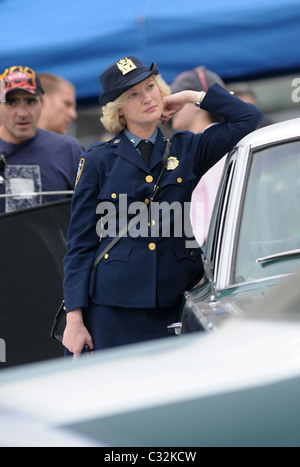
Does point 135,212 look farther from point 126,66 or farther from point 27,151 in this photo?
point 27,151

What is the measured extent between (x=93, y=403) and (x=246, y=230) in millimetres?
1751

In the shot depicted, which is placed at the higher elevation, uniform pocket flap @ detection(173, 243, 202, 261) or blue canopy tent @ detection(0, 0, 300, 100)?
blue canopy tent @ detection(0, 0, 300, 100)

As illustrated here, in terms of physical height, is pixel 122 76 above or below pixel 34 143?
above

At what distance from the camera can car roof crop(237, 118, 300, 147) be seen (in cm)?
340

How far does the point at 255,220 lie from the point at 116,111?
78cm

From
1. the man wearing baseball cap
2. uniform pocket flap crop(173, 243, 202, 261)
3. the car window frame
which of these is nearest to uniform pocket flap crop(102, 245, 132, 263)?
uniform pocket flap crop(173, 243, 202, 261)

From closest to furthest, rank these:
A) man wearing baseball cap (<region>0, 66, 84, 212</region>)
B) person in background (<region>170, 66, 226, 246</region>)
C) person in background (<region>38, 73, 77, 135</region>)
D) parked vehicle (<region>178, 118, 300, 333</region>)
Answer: parked vehicle (<region>178, 118, 300, 333</region>) → person in background (<region>170, 66, 226, 246</region>) → man wearing baseball cap (<region>0, 66, 84, 212</region>) → person in background (<region>38, 73, 77, 135</region>)

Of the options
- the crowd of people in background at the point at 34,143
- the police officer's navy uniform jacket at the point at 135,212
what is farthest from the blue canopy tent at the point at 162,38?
the police officer's navy uniform jacket at the point at 135,212

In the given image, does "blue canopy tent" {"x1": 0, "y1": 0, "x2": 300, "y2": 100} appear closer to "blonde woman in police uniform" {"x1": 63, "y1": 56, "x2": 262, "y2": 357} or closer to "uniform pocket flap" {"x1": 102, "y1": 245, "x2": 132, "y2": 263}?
"blonde woman in police uniform" {"x1": 63, "y1": 56, "x2": 262, "y2": 357}

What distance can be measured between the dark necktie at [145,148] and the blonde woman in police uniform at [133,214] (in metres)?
0.02

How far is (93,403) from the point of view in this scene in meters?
1.59

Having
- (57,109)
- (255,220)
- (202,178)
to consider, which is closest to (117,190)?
(255,220)

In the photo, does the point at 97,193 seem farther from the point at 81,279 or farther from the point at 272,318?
the point at 272,318

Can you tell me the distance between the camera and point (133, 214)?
11.6ft
